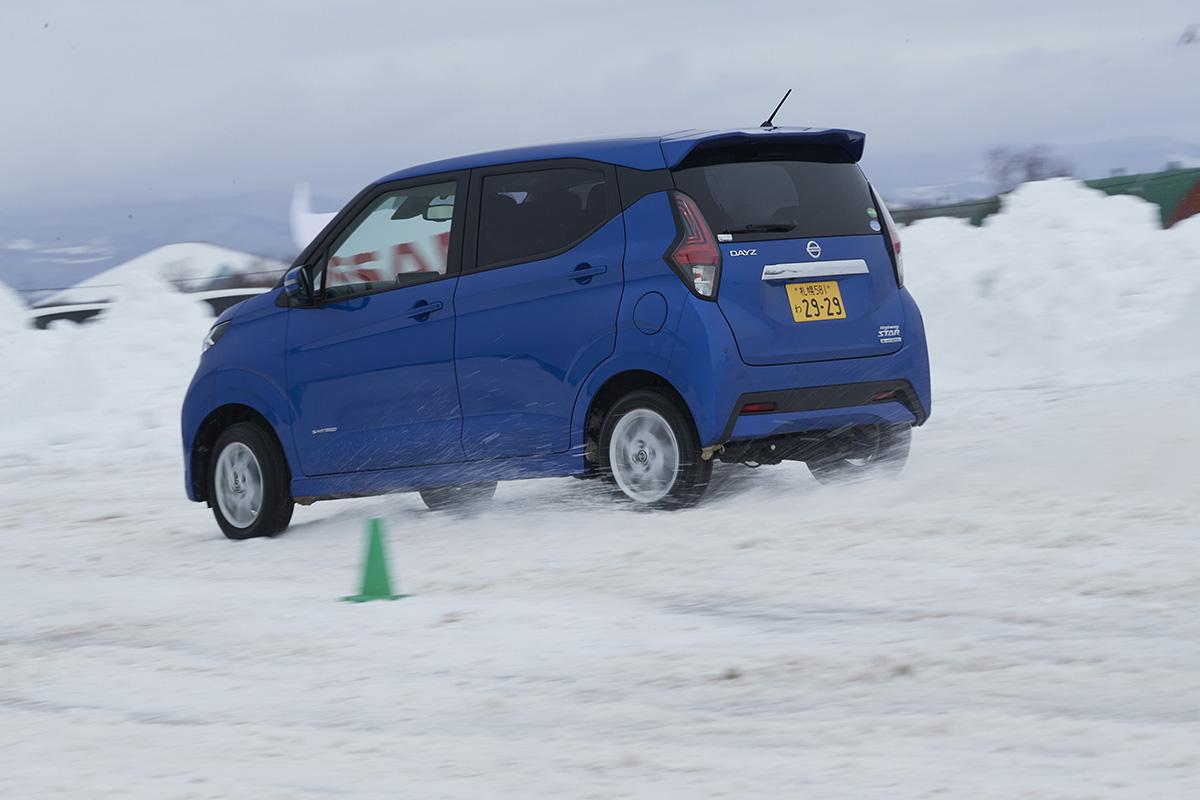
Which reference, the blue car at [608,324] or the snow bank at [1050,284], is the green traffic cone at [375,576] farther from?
the snow bank at [1050,284]

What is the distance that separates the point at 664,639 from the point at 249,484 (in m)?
4.32

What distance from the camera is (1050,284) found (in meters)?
15.6

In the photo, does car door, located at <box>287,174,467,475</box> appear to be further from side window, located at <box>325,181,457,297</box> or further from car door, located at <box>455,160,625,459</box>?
car door, located at <box>455,160,625,459</box>

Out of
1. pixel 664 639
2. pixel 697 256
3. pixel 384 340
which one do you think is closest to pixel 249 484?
pixel 384 340

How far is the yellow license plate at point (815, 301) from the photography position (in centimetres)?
799

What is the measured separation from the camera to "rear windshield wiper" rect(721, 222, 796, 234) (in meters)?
7.96

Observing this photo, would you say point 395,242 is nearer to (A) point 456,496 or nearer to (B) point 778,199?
(A) point 456,496

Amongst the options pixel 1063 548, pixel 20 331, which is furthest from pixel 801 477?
pixel 20 331

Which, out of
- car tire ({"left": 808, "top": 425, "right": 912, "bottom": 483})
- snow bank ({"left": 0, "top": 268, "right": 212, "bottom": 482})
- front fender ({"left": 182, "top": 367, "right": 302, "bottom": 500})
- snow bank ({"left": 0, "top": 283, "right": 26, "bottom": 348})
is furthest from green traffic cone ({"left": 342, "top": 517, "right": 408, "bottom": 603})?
snow bank ({"left": 0, "top": 283, "right": 26, "bottom": 348})

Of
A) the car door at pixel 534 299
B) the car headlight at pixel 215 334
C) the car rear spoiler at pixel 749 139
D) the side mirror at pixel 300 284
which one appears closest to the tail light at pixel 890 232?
the car rear spoiler at pixel 749 139

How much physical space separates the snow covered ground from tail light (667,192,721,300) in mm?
1042

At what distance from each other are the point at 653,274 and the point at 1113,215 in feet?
32.9

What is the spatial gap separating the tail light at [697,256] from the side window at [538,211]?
464 millimetres

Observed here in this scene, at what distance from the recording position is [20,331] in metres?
20.6
